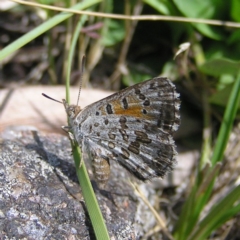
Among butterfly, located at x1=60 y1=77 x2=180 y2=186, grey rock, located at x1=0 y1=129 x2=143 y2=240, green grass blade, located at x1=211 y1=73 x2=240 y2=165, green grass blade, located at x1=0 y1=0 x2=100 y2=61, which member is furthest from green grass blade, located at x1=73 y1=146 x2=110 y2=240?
green grass blade, located at x1=211 y1=73 x2=240 y2=165

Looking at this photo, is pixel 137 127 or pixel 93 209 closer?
pixel 93 209

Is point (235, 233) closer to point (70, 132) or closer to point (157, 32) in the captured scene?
point (70, 132)

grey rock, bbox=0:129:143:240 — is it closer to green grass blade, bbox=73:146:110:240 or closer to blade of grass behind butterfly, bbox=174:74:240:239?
green grass blade, bbox=73:146:110:240

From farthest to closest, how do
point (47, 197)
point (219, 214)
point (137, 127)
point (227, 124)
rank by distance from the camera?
point (227, 124)
point (219, 214)
point (137, 127)
point (47, 197)

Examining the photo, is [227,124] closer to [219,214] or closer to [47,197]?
[219,214]

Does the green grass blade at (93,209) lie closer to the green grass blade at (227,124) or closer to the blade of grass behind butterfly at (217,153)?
the blade of grass behind butterfly at (217,153)

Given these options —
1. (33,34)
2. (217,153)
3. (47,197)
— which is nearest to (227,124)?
(217,153)

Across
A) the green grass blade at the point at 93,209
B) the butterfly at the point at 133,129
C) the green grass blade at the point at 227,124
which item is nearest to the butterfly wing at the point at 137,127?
the butterfly at the point at 133,129
